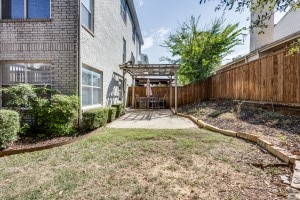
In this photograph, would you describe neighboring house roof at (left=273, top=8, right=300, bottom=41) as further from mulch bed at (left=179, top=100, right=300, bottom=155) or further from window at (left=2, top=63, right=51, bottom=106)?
window at (left=2, top=63, right=51, bottom=106)

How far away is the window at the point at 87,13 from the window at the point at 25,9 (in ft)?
3.57

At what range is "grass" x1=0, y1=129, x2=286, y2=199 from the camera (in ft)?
8.25

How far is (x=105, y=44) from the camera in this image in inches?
360

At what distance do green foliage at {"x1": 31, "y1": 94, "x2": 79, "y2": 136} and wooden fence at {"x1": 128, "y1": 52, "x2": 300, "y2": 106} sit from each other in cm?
714

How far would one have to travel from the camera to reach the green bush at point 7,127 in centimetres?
420

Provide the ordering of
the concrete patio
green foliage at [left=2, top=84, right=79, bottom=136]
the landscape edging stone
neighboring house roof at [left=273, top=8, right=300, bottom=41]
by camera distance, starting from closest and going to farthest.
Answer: the landscape edging stone
green foliage at [left=2, top=84, right=79, bottom=136]
the concrete patio
neighboring house roof at [left=273, top=8, right=300, bottom=41]

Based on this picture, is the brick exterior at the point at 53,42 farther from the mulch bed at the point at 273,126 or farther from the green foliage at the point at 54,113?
the mulch bed at the point at 273,126

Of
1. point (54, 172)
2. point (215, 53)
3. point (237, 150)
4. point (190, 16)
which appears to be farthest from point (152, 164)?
point (190, 16)

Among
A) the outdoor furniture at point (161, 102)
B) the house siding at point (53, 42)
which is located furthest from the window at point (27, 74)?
the outdoor furniture at point (161, 102)

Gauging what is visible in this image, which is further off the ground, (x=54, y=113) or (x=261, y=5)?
(x=261, y=5)

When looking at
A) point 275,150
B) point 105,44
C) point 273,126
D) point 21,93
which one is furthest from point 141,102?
point 275,150

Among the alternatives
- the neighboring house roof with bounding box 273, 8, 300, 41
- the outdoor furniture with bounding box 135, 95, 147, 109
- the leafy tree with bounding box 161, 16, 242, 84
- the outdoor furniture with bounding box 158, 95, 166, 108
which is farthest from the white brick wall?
the neighboring house roof with bounding box 273, 8, 300, 41

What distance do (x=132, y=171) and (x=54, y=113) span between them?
10.7 ft

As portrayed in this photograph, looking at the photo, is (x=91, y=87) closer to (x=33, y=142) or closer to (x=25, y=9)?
(x=33, y=142)
